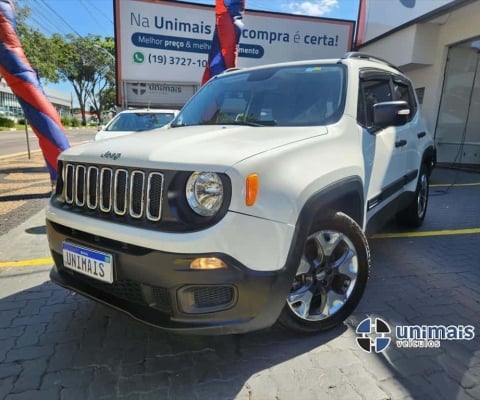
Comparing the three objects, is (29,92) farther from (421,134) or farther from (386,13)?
(386,13)

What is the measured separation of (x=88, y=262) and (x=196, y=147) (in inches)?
36.7

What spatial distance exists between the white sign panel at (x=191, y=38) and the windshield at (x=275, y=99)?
8.14 m

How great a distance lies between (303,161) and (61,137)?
18.0ft

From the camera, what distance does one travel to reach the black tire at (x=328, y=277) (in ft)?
8.32

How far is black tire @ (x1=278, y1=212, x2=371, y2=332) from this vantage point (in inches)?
99.9

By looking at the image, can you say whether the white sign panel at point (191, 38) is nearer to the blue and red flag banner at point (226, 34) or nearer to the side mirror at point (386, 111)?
the blue and red flag banner at point (226, 34)

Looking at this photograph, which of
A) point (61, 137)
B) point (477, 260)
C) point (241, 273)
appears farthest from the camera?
A: point (61, 137)

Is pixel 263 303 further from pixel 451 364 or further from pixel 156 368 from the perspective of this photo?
pixel 451 364

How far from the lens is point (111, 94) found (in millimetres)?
71250

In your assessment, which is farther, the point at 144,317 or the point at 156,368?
the point at 156,368

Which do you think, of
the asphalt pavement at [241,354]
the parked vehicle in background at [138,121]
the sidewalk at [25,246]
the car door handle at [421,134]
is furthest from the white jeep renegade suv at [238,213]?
the parked vehicle in background at [138,121]

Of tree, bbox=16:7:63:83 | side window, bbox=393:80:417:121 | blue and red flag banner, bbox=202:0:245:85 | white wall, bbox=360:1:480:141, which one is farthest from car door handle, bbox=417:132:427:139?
tree, bbox=16:7:63:83

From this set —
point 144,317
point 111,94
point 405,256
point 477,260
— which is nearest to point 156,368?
point 144,317

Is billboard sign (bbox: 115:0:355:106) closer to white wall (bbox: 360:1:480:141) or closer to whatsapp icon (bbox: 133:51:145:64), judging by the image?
whatsapp icon (bbox: 133:51:145:64)
